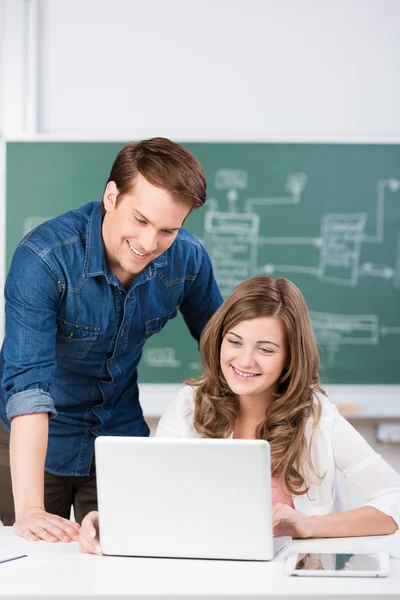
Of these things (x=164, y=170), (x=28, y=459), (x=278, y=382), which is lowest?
(x=28, y=459)

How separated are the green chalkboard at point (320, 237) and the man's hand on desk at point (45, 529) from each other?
1.80 metres

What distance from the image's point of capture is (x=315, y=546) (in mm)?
1530

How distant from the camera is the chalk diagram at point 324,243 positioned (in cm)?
339

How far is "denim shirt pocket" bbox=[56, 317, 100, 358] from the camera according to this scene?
1.95 meters

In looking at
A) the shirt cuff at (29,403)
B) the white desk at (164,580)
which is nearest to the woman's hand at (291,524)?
the white desk at (164,580)

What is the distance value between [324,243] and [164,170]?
5.74 ft

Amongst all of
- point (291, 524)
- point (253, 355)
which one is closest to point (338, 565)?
point (291, 524)

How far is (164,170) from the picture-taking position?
5.74ft

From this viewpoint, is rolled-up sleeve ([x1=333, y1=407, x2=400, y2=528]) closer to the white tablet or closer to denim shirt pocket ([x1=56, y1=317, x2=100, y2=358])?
the white tablet

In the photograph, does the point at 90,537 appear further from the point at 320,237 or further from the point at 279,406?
the point at 320,237

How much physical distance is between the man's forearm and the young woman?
0.38 m
